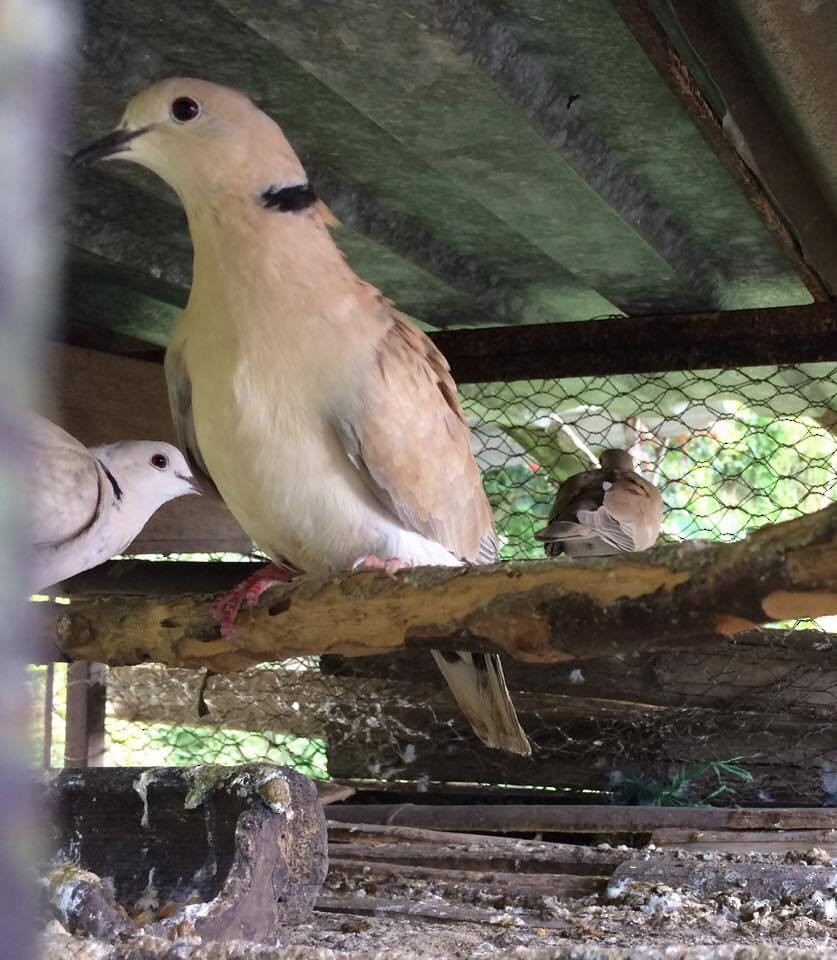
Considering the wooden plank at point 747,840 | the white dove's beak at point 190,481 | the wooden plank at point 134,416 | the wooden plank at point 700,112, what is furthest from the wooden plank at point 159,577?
the wooden plank at point 700,112

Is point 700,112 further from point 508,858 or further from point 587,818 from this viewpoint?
point 587,818

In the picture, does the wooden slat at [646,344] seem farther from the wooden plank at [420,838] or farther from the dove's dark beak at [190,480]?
the wooden plank at [420,838]

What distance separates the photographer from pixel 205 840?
5.01ft

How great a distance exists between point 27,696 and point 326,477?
1.45 m

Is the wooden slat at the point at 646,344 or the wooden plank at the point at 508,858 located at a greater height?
the wooden slat at the point at 646,344

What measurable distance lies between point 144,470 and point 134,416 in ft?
2.19

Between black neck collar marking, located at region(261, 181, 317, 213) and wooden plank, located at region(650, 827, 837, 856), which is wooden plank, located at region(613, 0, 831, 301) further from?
wooden plank, located at region(650, 827, 837, 856)

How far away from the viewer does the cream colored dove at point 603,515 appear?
9.81ft

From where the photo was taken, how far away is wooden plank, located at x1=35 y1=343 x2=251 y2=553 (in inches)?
122

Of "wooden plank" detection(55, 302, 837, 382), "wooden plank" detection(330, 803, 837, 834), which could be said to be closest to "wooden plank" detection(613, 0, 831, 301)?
"wooden plank" detection(55, 302, 837, 382)

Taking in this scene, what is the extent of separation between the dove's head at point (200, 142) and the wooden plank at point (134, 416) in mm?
1367

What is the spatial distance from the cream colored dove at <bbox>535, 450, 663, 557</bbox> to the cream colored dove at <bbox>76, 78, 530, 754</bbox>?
1233 millimetres

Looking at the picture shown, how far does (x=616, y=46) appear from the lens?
1.71 meters

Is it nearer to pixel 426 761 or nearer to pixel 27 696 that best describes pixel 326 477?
pixel 27 696
